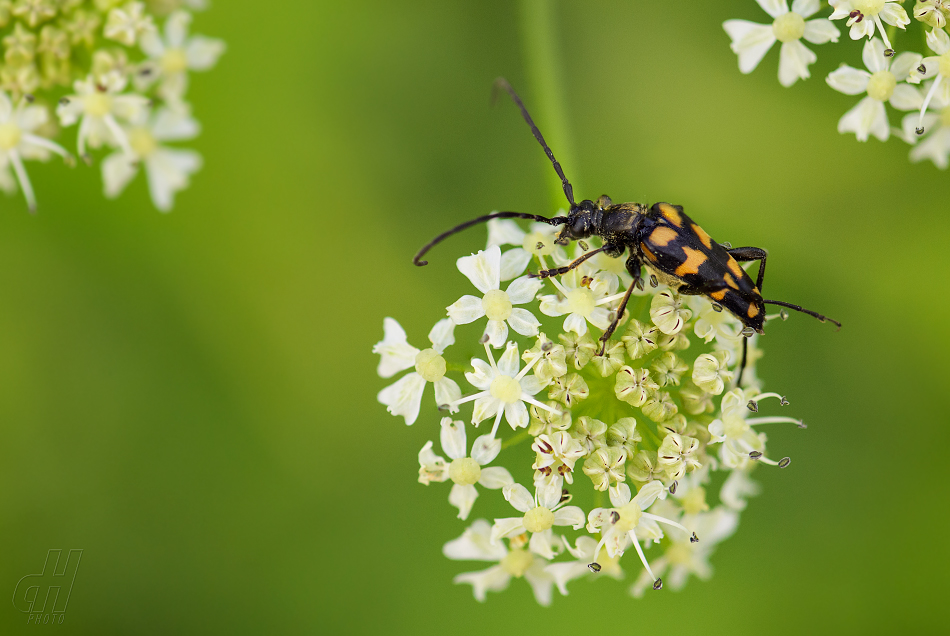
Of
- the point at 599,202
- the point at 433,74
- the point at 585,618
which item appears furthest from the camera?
the point at 433,74

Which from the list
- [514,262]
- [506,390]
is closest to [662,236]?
[514,262]

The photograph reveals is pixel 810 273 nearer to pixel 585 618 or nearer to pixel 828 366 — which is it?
pixel 828 366

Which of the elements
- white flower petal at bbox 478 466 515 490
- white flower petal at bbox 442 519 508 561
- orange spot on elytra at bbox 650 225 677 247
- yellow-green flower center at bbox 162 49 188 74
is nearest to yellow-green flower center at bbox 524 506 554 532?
white flower petal at bbox 478 466 515 490

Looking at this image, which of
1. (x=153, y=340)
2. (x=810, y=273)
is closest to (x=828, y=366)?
(x=810, y=273)

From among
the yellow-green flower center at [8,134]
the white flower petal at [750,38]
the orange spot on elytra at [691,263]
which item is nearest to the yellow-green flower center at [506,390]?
the orange spot on elytra at [691,263]

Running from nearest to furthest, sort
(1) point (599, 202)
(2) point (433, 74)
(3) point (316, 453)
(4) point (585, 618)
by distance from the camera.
Answer: 1. (1) point (599, 202)
2. (4) point (585, 618)
3. (3) point (316, 453)
4. (2) point (433, 74)

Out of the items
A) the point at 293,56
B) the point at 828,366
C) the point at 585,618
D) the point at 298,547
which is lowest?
the point at 585,618

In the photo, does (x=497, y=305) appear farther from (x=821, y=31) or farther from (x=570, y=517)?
(x=821, y=31)
